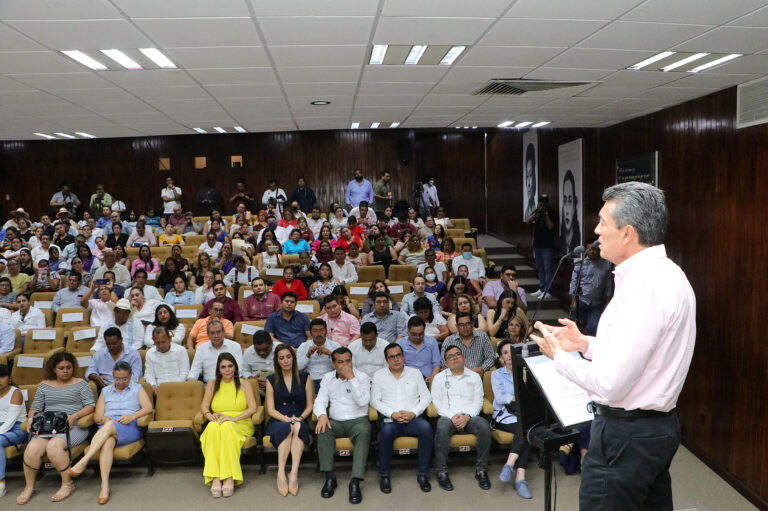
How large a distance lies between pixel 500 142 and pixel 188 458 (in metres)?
8.83

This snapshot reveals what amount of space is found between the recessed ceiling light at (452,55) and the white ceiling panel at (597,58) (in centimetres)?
64

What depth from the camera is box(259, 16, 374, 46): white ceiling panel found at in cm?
316

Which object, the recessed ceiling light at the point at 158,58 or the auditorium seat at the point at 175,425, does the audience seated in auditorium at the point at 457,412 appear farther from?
the recessed ceiling light at the point at 158,58

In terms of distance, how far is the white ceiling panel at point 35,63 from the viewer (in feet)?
12.3

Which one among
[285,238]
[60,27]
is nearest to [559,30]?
[60,27]

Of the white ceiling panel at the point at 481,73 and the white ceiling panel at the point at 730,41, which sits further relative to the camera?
the white ceiling panel at the point at 481,73

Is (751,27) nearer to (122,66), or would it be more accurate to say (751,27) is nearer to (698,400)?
(698,400)

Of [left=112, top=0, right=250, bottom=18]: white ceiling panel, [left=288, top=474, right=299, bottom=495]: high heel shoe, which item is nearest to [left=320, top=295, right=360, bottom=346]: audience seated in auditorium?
[left=288, top=474, right=299, bottom=495]: high heel shoe

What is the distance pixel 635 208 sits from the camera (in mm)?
1684

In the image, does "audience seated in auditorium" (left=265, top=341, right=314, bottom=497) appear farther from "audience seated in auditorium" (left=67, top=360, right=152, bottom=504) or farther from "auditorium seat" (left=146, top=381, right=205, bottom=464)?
"audience seated in auditorium" (left=67, top=360, right=152, bottom=504)

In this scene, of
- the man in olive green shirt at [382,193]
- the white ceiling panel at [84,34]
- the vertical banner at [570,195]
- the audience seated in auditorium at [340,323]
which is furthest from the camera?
the man in olive green shirt at [382,193]

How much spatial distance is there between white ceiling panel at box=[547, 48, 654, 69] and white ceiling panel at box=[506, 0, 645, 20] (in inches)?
26.1

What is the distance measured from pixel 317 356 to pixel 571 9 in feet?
12.0

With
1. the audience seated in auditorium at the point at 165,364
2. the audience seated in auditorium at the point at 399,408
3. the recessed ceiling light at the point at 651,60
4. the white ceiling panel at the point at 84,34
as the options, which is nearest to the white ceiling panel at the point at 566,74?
the recessed ceiling light at the point at 651,60
